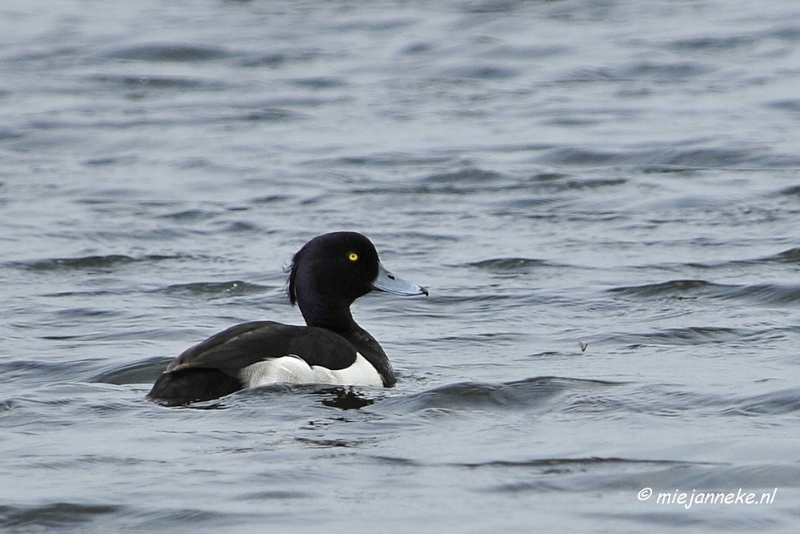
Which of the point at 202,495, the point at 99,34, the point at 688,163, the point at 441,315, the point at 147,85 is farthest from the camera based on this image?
the point at 99,34

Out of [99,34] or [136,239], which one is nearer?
[136,239]

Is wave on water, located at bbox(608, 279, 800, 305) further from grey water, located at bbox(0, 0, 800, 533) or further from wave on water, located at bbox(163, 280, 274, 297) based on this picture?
wave on water, located at bbox(163, 280, 274, 297)

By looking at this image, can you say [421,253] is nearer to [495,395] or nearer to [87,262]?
[87,262]

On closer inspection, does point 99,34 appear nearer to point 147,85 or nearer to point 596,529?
point 147,85

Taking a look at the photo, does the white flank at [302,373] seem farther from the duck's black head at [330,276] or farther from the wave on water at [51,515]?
the wave on water at [51,515]

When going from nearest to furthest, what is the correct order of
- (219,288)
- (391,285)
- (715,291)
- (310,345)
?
(310,345) → (391,285) → (715,291) → (219,288)

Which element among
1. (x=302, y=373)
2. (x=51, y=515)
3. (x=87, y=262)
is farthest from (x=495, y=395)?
(x=87, y=262)

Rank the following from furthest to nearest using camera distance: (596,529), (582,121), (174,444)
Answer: (582,121) → (174,444) → (596,529)

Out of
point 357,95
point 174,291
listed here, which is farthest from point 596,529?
point 357,95

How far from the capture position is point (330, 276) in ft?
28.8

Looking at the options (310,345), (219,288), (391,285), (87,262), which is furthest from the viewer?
(87,262)

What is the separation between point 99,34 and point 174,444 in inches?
716

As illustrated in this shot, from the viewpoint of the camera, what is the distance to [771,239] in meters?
12.3

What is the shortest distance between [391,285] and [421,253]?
3.29 meters
